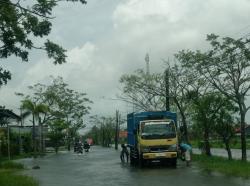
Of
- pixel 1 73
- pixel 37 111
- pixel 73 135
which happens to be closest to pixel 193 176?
pixel 1 73

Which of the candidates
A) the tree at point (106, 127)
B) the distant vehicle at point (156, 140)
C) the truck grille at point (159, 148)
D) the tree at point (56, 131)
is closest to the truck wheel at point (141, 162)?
the distant vehicle at point (156, 140)

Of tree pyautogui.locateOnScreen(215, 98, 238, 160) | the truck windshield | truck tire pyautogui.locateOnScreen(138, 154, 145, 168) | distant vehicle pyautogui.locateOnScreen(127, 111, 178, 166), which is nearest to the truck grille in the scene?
distant vehicle pyautogui.locateOnScreen(127, 111, 178, 166)

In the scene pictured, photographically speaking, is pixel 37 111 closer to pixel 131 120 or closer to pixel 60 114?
pixel 60 114

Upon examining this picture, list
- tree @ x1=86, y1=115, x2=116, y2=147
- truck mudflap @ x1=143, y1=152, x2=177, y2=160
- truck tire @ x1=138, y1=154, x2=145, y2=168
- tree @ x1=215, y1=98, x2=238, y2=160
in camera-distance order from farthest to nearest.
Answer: tree @ x1=86, y1=115, x2=116, y2=147 < tree @ x1=215, y1=98, x2=238, y2=160 < truck tire @ x1=138, y1=154, x2=145, y2=168 < truck mudflap @ x1=143, y1=152, x2=177, y2=160

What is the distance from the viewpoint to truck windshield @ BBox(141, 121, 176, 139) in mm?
29453

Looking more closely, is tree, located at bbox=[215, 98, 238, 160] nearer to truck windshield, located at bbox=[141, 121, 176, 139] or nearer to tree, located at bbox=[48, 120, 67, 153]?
truck windshield, located at bbox=[141, 121, 176, 139]

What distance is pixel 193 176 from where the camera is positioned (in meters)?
22.9

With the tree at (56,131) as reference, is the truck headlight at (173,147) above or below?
below

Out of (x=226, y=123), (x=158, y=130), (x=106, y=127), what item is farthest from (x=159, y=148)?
(x=106, y=127)

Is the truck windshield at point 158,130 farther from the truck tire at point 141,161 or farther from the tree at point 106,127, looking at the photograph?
the tree at point 106,127

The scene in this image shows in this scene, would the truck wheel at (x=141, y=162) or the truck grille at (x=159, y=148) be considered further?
the truck wheel at (x=141, y=162)

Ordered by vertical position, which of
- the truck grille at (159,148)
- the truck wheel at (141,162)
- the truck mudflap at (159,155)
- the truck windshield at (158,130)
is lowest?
the truck wheel at (141,162)

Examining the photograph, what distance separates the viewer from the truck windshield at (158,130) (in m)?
29.5

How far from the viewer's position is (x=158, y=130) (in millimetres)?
29656
